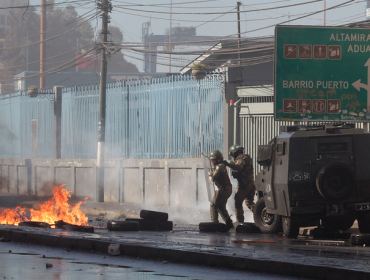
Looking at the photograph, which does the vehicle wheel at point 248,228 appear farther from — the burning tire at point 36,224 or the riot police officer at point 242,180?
the burning tire at point 36,224

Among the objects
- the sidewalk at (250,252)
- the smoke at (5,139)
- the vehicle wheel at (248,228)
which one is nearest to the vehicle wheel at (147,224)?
the vehicle wheel at (248,228)

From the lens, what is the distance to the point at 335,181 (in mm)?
11336

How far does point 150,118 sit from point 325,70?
10323 millimetres

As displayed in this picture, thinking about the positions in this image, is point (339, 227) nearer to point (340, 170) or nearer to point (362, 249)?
point (340, 170)

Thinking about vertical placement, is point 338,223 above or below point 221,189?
below

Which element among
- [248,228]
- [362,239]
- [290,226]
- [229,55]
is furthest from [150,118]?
[362,239]

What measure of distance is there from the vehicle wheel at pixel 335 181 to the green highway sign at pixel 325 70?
3270 millimetres

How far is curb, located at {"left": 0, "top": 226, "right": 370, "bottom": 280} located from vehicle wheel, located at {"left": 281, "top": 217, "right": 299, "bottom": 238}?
11.6 feet

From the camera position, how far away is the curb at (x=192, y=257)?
23.4ft

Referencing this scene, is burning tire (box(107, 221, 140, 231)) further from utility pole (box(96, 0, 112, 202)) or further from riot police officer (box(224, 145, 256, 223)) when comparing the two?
utility pole (box(96, 0, 112, 202))

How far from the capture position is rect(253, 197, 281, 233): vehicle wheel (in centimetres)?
1260

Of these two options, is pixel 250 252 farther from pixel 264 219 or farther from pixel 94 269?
pixel 264 219

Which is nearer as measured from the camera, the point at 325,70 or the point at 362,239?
the point at 362,239

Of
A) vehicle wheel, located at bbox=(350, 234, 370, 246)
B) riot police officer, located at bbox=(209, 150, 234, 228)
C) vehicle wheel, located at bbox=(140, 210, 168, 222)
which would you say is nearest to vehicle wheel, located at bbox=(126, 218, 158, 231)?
vehicle wheel, located at bbox=(140, 210, 168, 222)
